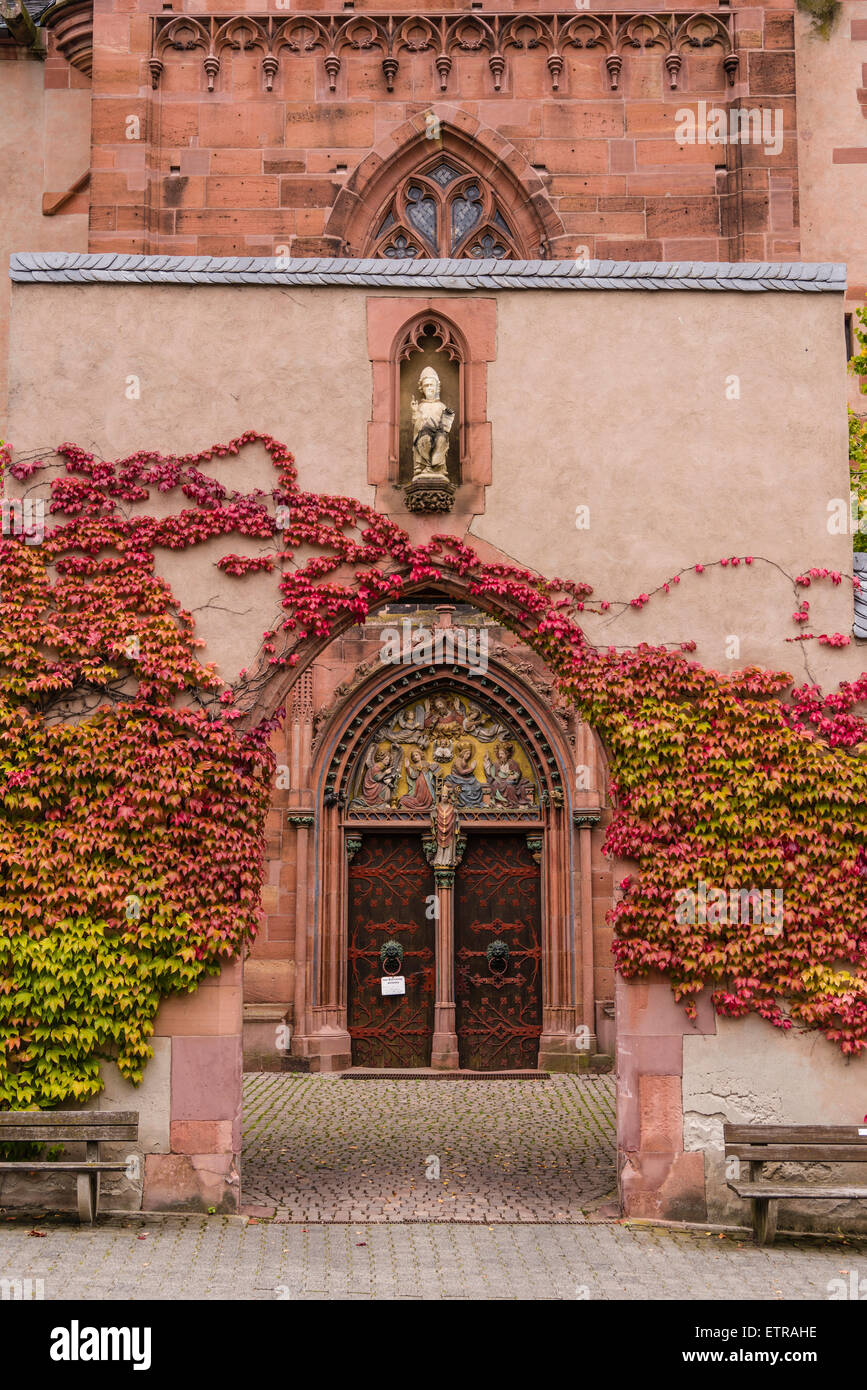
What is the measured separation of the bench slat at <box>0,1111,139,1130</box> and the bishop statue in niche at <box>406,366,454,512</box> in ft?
12.8

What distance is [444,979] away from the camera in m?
15.5

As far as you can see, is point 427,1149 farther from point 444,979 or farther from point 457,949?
point 457,949

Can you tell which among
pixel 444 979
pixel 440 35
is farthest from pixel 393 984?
pixel 440 35

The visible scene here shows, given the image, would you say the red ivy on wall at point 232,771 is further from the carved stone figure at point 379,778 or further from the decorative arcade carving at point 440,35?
the decorative arcade carving at point 440,35

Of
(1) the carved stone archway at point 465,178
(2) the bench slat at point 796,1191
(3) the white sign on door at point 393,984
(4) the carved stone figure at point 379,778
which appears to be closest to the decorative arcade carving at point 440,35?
(1) the carved stone archway at point 465,178

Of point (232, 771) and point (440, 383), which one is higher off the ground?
point (440, 383)

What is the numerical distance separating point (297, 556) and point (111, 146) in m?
8.46

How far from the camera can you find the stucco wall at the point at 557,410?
8.76 metres

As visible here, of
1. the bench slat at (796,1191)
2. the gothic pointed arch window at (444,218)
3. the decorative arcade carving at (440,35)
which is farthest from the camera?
the gothic pointed arch window at (444,218)

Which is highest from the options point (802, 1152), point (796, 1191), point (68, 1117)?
point (68, 1117)

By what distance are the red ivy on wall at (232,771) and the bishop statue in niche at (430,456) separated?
23 cm

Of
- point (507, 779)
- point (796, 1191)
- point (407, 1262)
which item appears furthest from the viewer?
point (507, 779)

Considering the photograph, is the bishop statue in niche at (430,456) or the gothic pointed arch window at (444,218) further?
the gothic pointed arch window at (444,218)

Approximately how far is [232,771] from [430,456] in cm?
223
